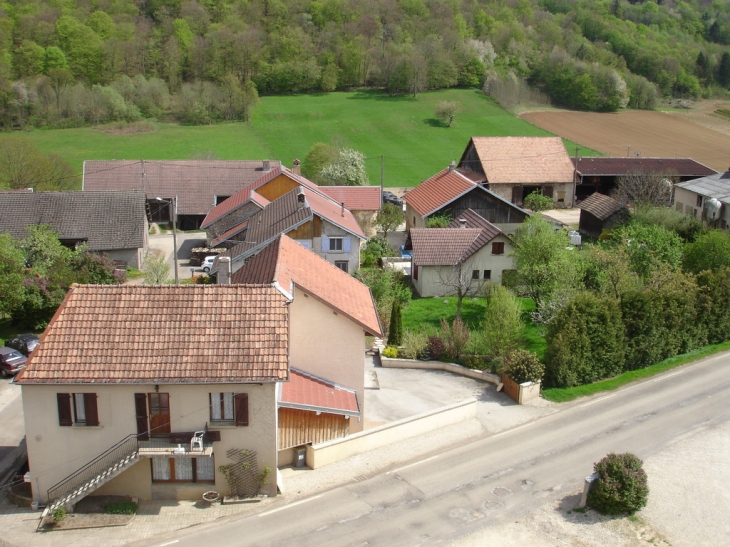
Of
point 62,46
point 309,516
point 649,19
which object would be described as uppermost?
point 649,19

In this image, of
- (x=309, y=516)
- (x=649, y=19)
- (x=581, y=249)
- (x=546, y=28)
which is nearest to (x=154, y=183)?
(x=581, y=249)

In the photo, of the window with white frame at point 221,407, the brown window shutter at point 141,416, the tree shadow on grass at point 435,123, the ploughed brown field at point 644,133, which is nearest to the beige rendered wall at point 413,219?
the window with white frame at point 221,407

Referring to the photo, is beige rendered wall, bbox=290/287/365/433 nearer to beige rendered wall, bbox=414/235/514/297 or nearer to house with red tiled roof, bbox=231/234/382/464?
house with red tiled roof, bbox=231/234/382/464

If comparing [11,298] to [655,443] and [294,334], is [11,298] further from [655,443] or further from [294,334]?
[655,443]

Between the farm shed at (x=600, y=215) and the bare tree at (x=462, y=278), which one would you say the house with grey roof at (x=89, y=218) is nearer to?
the bare tree at (x=462, y=278)

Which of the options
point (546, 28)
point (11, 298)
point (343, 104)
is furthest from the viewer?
point (546, 28)

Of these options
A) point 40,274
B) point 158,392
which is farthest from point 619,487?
point 40,274

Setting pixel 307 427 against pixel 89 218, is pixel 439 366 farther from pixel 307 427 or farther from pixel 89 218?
pixel 89 218
